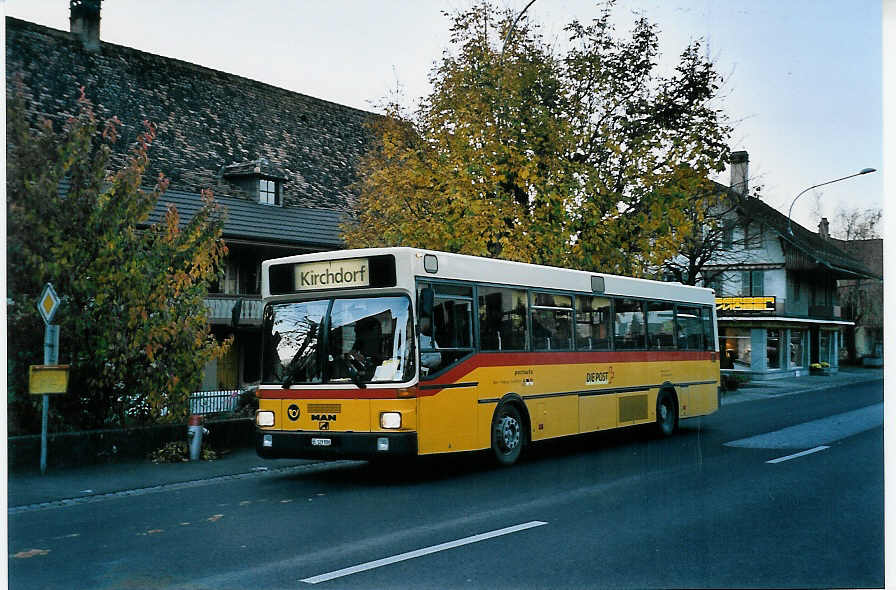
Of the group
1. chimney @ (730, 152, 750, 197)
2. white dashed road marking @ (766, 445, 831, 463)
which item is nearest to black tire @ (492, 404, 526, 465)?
white dashed road marking @ (766, 445, 831, 463)

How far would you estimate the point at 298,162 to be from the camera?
97.5 ft

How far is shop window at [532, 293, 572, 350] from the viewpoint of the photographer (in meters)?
13.7

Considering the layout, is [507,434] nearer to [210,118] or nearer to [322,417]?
[322,417]

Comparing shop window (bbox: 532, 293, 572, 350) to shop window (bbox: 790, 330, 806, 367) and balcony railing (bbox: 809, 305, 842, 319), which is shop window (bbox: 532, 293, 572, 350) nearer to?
balcony railing (bbox: 809, 305, 842, 319)

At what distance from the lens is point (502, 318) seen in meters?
13.0

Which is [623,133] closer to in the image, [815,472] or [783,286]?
[815,472]

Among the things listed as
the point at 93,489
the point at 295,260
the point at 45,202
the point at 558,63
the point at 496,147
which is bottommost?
the point at 93,489

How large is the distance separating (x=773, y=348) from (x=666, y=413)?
1281 inches

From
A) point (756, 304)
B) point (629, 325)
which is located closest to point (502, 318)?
point (629, 325)

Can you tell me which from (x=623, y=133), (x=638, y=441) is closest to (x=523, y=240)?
(x=623, y=133)

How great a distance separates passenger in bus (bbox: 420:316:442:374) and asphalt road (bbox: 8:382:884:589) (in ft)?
4.58

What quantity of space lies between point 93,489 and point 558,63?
12.0m

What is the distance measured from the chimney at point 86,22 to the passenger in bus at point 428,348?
56.8 ft

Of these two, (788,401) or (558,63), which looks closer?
(558,63)
